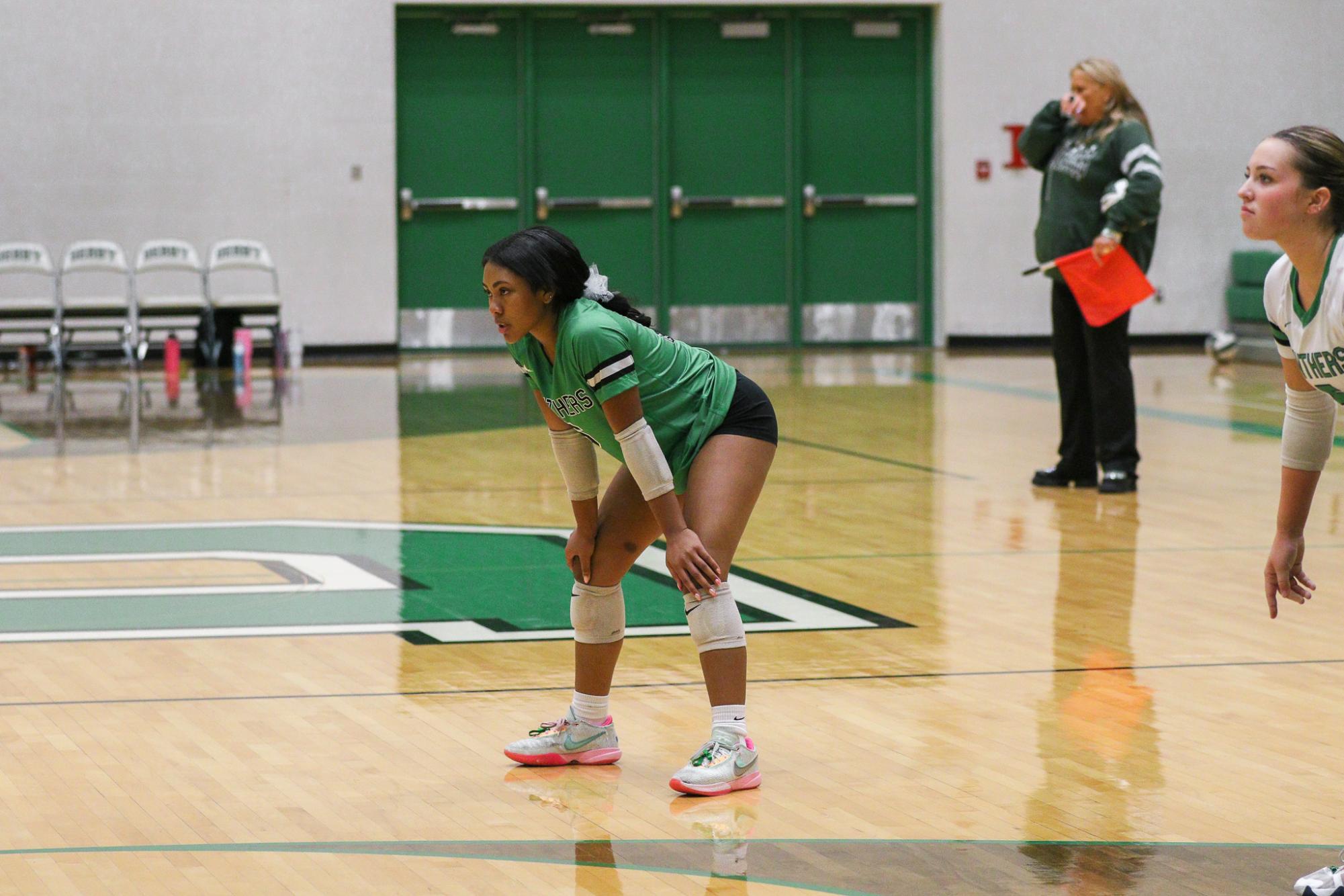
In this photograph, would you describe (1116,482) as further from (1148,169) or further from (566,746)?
(566,746)

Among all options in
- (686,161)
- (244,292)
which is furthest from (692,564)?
(686,161)

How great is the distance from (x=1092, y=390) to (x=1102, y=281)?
511 mm

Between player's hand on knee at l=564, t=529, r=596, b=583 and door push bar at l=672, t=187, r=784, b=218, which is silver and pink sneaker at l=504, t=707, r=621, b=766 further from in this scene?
door push bar at l=672, t=187, r=784, b=218

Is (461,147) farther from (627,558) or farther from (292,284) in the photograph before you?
(627,558)

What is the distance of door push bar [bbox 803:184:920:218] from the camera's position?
17281mm

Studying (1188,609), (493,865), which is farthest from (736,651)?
(1188,609)

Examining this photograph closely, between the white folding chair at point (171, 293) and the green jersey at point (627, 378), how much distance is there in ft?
39.0

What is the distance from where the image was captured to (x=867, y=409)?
11812mm

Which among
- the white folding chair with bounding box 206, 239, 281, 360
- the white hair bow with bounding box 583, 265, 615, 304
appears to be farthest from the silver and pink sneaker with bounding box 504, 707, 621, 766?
the white folding chair with bounding box 206, 239, 281, 360

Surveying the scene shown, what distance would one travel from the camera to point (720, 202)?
17234 mm

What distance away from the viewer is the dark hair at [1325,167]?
9.81 ft

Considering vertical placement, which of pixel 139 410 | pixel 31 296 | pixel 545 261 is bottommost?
pixel 139 410

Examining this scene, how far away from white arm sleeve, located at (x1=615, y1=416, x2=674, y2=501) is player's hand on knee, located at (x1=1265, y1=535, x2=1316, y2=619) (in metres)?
1.15

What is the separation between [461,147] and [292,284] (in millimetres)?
2000
